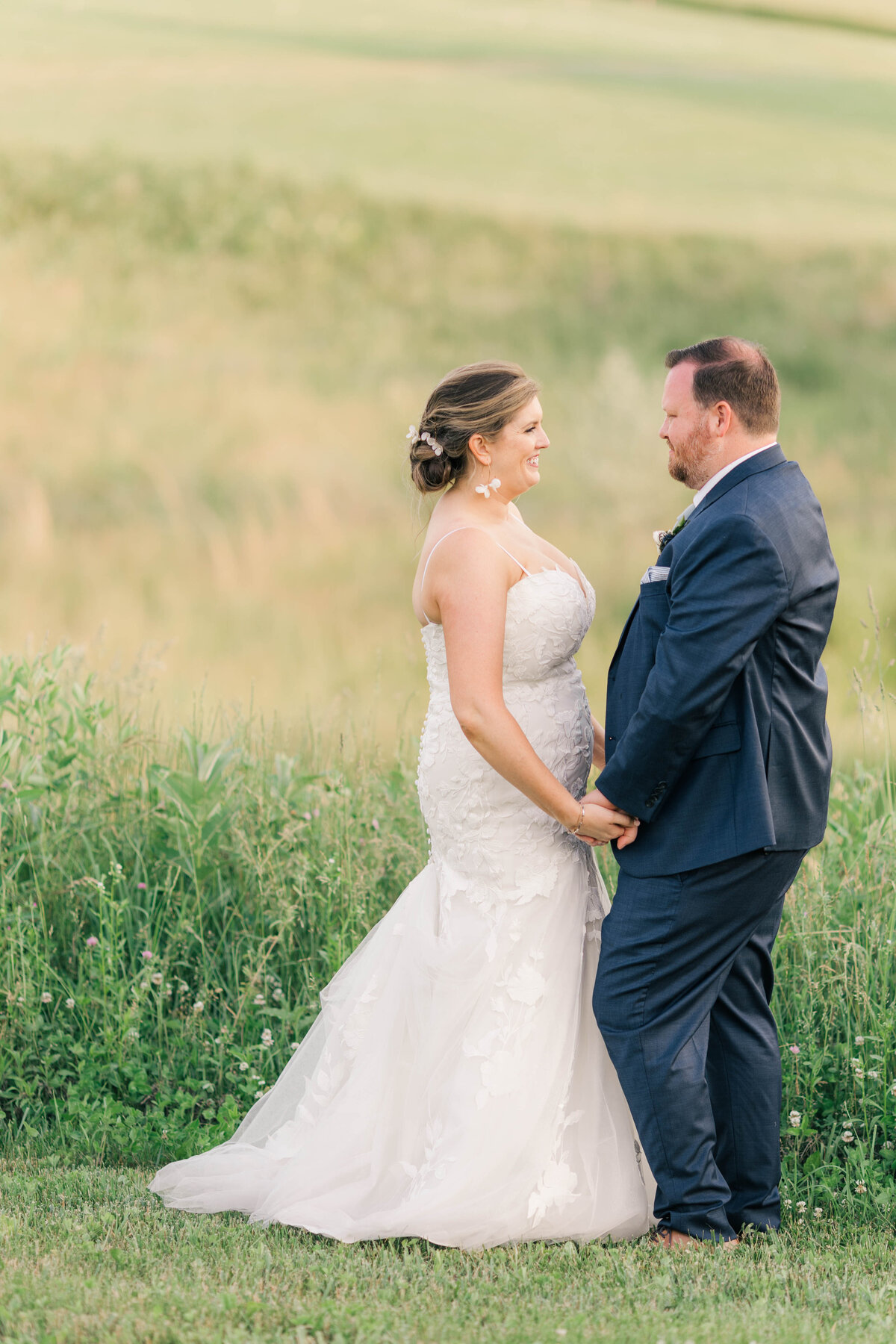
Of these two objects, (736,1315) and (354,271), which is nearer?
(736,1315)

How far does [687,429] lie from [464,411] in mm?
661

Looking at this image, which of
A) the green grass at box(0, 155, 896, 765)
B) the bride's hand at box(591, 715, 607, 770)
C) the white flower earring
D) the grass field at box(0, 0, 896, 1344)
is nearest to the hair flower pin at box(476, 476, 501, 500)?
the white flower earring

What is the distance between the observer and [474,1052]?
356 centimetres

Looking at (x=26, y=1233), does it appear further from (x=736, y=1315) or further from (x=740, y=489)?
(x=740, y=489)

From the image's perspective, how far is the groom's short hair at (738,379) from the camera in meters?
3.35

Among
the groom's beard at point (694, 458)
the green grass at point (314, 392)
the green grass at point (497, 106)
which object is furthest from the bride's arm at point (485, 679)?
the green grass at point (497, 106)

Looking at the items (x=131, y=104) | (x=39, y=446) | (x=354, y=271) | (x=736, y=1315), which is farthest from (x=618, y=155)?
(x=736, y=1315)

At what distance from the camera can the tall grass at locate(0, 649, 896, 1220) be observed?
4098 mm

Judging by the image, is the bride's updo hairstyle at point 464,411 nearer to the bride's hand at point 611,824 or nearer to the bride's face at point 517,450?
the bride's face at point 517,450

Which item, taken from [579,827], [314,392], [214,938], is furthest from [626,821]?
[314,392]

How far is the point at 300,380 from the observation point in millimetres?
16828

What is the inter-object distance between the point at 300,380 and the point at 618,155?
8.48 meters

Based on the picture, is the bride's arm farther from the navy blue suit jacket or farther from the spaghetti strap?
the navy blue suit jacket

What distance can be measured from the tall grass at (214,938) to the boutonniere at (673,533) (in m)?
1.21
